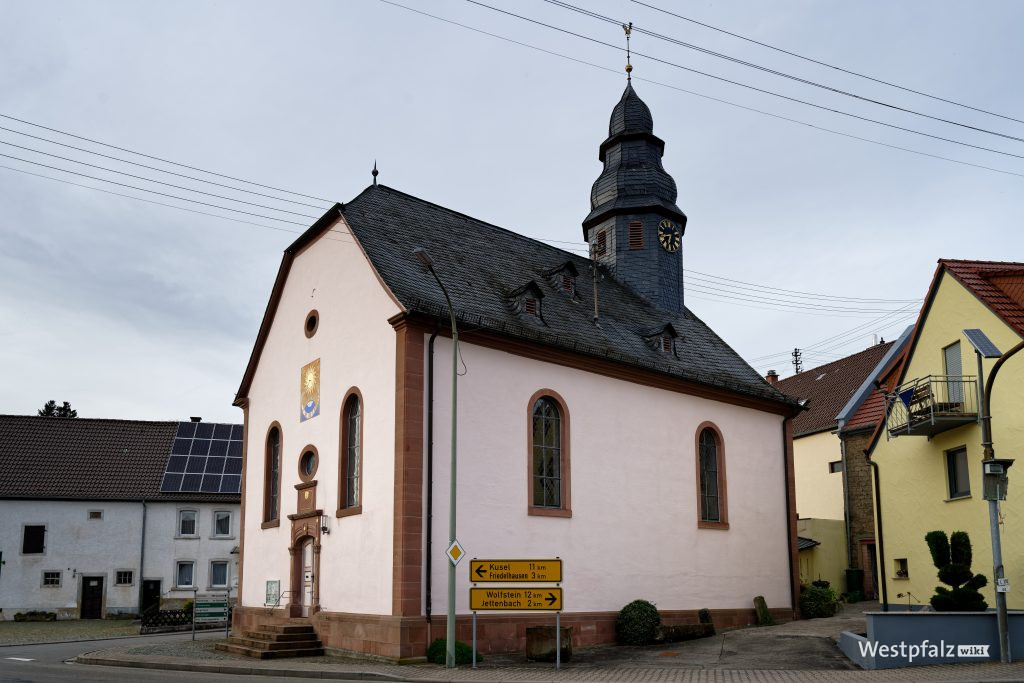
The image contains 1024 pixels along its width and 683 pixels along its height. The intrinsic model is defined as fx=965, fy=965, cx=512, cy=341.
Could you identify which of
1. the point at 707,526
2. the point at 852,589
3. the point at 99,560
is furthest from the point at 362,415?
the point at 99,560

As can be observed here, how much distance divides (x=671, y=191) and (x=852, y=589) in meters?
15.3

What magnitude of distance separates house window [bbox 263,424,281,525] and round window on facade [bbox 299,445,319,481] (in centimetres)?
179

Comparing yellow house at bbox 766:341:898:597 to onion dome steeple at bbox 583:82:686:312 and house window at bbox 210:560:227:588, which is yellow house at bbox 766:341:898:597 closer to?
onion dome steeple at bbox 583:82:686:312

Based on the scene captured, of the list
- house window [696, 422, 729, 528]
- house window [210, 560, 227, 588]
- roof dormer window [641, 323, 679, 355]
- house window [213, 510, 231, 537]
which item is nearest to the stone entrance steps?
house window [696, 422, 729, 528]

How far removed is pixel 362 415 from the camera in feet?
66.2

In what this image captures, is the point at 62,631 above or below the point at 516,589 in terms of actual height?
below

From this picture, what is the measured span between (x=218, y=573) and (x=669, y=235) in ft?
77.9

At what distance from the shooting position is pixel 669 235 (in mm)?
30594

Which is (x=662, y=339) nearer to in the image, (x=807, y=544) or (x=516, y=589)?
(x=516, y=589)

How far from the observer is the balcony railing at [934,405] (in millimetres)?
21062

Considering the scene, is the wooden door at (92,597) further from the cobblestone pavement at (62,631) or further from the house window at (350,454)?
the house window at (350,454)

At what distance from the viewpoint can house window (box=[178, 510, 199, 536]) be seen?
40.2m

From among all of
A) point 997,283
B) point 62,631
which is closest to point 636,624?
point 997,283

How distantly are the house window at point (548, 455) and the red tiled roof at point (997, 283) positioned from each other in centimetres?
944
